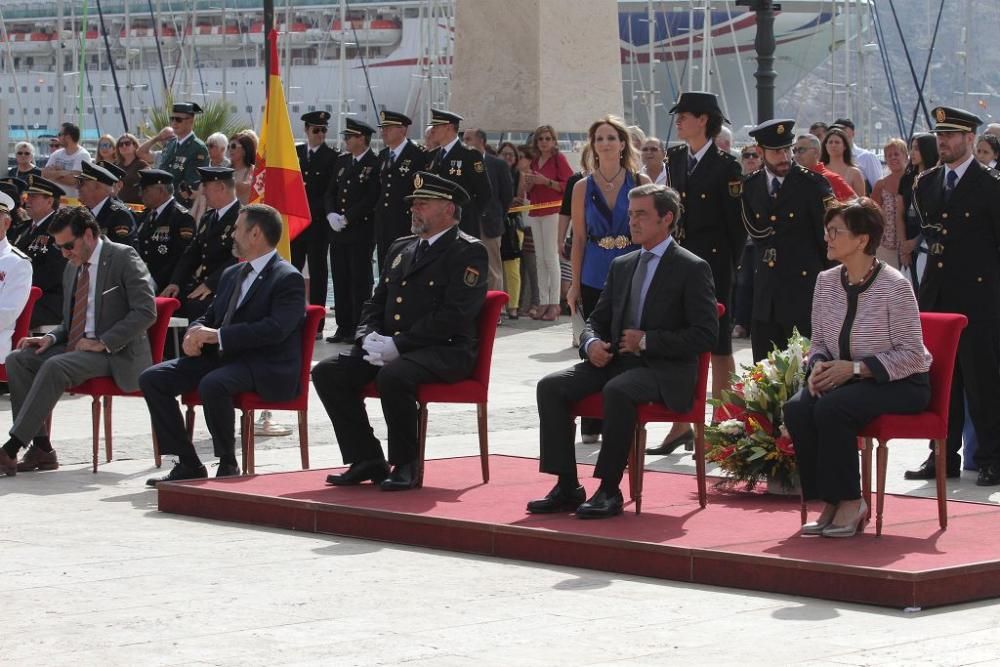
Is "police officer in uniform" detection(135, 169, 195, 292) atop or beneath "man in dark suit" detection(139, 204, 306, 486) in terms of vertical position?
atop

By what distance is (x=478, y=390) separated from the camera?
28.2ft

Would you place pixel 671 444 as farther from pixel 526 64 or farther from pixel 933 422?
pixel 526 64

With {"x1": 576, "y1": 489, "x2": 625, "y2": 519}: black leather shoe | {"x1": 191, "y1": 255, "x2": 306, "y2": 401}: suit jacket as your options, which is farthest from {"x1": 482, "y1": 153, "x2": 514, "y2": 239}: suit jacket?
{"x1": 576, "y1": 489, "x2": 625, "y2": 519}: black leather shoe

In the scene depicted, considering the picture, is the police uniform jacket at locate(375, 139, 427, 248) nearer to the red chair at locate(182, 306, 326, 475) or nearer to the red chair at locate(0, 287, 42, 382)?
the red chair at locate(0, 287, 42, 382)

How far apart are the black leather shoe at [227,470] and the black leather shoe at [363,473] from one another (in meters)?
0.62

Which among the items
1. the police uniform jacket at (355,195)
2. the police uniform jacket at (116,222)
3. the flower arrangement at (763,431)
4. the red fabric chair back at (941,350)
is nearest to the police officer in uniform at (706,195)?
the flower arrangement at (763,431)

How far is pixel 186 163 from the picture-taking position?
598 inches

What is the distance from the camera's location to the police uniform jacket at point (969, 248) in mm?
9125

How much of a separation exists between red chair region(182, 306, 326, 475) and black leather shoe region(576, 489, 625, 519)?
2034 millimetres

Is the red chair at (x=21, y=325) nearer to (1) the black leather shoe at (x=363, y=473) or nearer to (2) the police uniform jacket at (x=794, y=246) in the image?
(1) the black leather shoe at (x=363, y=473)

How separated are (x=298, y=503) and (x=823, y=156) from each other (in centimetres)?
801

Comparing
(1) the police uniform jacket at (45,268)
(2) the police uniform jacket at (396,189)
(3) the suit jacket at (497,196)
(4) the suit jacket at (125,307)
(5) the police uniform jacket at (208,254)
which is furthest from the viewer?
(3) the suit jacket at (497,196)

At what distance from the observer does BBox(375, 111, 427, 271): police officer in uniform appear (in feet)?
48.3

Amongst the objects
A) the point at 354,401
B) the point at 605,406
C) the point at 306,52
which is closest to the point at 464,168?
the point at 354,401
